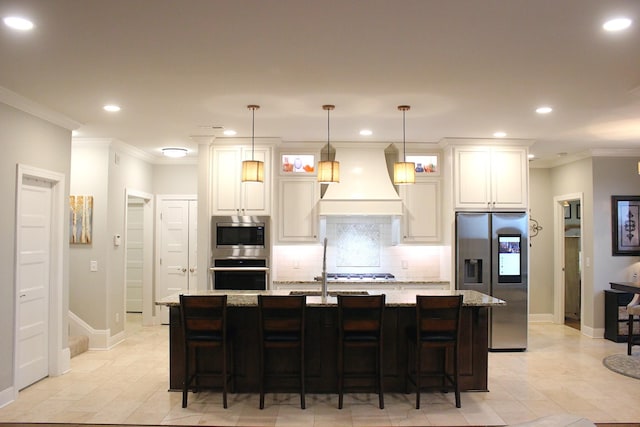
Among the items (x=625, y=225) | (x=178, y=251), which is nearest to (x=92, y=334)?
(x=178, y=251)

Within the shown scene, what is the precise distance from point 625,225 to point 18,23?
7.59m

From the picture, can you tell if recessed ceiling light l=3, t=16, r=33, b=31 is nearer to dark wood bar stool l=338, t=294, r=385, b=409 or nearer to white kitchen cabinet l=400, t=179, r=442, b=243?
dark wood bar stool l=338, t=294, r=385, b=409

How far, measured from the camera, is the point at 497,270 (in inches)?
248

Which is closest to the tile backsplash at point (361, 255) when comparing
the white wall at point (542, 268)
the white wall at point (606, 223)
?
the white wall at point (606, 223)

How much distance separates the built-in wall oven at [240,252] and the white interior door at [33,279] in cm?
187

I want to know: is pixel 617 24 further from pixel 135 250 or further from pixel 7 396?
pixel 135 250

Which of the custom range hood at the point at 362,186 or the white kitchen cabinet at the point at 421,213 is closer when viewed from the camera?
the custom range hood at the point at 362,186

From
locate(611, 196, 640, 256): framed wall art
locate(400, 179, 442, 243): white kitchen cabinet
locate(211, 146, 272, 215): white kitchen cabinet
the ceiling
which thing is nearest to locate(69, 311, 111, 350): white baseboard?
locate(211, 146, 272, 215): white kitchen cabinet

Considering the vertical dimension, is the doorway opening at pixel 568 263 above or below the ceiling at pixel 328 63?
below

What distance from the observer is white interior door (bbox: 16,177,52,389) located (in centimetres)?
471

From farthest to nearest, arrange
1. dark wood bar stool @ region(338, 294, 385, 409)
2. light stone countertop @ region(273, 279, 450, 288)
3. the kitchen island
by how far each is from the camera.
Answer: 1. light stone countertop @ region(273, 279, 450, 288)
2. the kitchen island
3. dark wood bar stool @ region(338, 294, 385, 409)

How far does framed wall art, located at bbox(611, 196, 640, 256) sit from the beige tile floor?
2.29 metres

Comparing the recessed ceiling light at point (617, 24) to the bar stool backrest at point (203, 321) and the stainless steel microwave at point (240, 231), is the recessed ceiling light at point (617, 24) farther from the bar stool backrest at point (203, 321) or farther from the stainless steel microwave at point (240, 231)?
the stainless steel microwave at point (240, 231)

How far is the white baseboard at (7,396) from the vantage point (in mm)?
4273
